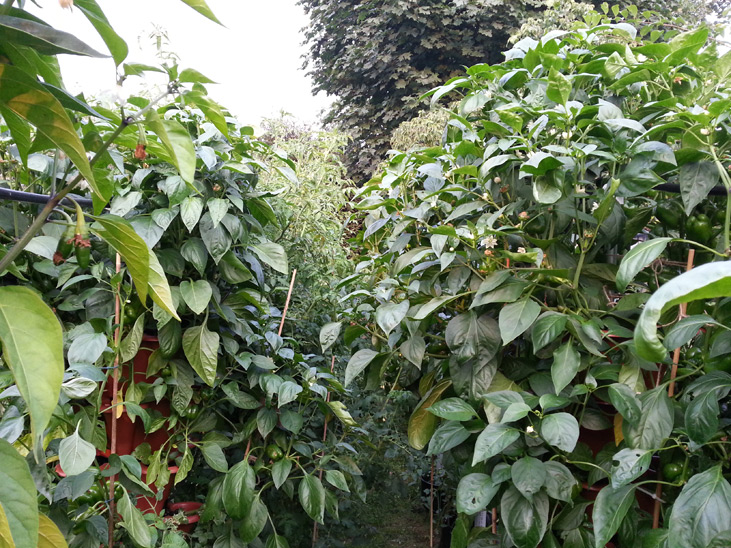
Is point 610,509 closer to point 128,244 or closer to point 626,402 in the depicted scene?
point 626,402

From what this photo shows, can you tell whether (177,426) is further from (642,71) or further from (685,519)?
(642,71)

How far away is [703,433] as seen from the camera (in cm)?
89

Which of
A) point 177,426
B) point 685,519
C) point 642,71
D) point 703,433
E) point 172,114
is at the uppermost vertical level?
point 642,71

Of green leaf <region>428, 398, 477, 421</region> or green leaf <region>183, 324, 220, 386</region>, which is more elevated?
green leaf <region>428, 398, 477, 421</region>

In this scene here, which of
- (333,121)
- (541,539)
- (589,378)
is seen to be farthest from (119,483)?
(333,121)

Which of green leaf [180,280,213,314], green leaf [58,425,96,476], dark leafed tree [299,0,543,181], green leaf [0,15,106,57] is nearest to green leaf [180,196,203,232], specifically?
green leaf [180,280,213,314]

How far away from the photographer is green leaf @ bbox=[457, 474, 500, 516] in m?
1.08

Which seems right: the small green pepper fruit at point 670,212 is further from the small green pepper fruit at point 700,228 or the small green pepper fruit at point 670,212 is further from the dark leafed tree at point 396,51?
the dark leafed tree at point 396,51

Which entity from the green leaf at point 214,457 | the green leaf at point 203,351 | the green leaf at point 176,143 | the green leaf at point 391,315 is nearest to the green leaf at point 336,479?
the green leaf at point 214,457

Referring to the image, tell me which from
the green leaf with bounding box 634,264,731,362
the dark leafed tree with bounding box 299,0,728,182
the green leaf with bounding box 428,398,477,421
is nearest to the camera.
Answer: the green leaf with bounding box 634,264,731,362

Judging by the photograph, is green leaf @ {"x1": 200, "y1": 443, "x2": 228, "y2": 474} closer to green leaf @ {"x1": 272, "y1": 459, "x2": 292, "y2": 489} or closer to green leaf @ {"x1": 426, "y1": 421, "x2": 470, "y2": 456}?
green leaf @ {"x1": 272, "y1": 459, "x2": 292, "y2": 489}

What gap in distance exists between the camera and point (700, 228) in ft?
3.65

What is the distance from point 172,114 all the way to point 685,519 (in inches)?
57.0

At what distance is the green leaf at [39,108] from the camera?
1.51 feet
